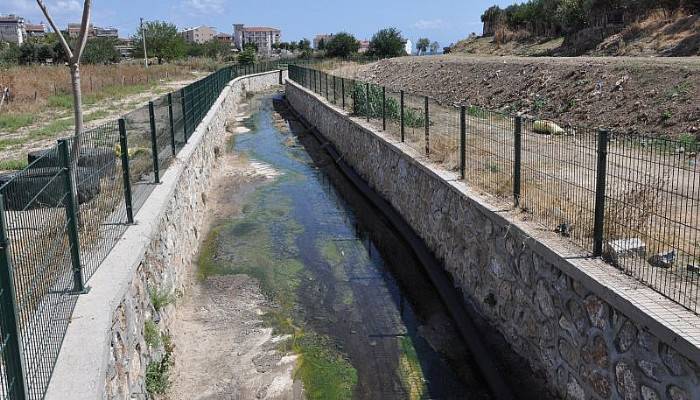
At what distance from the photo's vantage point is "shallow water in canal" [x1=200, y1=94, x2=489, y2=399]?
23.7 ft

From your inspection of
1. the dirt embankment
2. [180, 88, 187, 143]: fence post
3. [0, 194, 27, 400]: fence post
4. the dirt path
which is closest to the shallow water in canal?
the dirt path

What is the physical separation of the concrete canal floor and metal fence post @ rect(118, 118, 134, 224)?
1464 mm

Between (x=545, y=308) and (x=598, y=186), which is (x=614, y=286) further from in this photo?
(x=545, y=308)

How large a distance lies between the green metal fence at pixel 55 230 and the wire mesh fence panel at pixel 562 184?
4.46 metres

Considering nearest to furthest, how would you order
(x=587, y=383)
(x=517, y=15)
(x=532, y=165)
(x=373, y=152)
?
(x=587, y=383), (x=532, y=165), (x=373, y=152), (x=517, y=15)

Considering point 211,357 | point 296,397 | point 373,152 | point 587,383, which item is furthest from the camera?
point 373,152

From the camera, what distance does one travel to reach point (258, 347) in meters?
7.76

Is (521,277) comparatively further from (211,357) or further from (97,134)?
(97,134)

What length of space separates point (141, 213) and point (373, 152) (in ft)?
26.2

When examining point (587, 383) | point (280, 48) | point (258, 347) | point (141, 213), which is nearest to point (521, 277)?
point (587, 383)

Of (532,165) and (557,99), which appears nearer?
(532,165)

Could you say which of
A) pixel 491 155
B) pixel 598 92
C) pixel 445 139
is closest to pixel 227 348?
pixel 491 155

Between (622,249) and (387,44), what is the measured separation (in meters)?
79.8

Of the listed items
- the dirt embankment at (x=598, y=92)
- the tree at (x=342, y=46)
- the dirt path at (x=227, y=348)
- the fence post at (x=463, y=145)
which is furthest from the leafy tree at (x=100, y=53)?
the fence post at (x=463, y=145)
